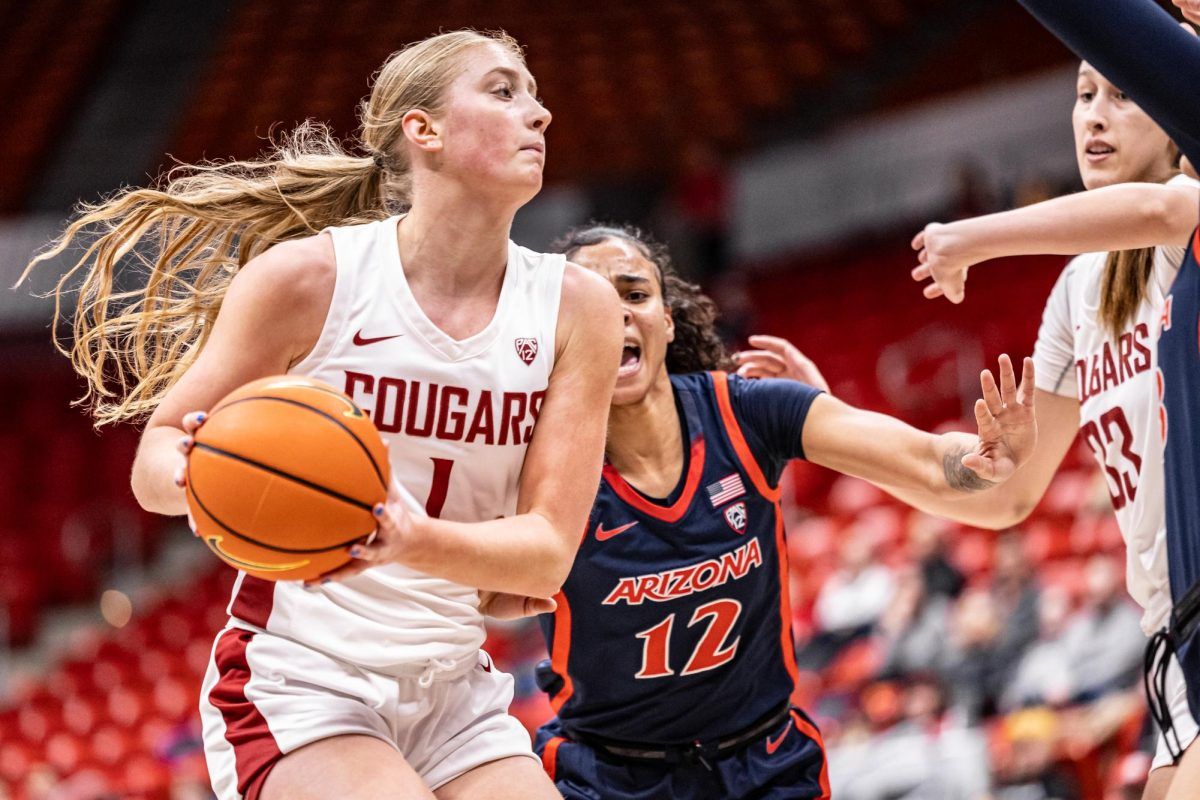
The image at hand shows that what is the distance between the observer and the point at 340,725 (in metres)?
2.76

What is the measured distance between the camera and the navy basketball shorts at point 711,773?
3664 mm

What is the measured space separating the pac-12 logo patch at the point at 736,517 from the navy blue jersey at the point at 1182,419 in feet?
3.40

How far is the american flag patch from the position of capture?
Answer: 3.73 meters

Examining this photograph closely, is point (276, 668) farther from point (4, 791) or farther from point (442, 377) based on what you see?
point (4, 791)

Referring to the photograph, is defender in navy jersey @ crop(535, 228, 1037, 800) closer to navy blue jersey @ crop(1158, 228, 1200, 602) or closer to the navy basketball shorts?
the navy basketball shorts

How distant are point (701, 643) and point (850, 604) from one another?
456 cm

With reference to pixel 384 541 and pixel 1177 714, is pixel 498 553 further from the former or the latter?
pixel 1177 714

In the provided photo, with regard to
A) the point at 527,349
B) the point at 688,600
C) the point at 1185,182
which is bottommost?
the point at 688,600

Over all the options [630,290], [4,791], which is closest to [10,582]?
[4,791]

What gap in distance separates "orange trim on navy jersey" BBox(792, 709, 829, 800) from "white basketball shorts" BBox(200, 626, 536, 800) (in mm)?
1038

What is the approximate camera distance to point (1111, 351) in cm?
354

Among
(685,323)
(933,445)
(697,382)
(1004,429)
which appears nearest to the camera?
(1004,429)

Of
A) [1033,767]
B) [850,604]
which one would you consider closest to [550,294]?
[1033,767]

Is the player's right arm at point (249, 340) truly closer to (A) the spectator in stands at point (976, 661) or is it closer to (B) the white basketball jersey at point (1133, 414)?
(B) the white basketball jersey at point (1133, 414)
